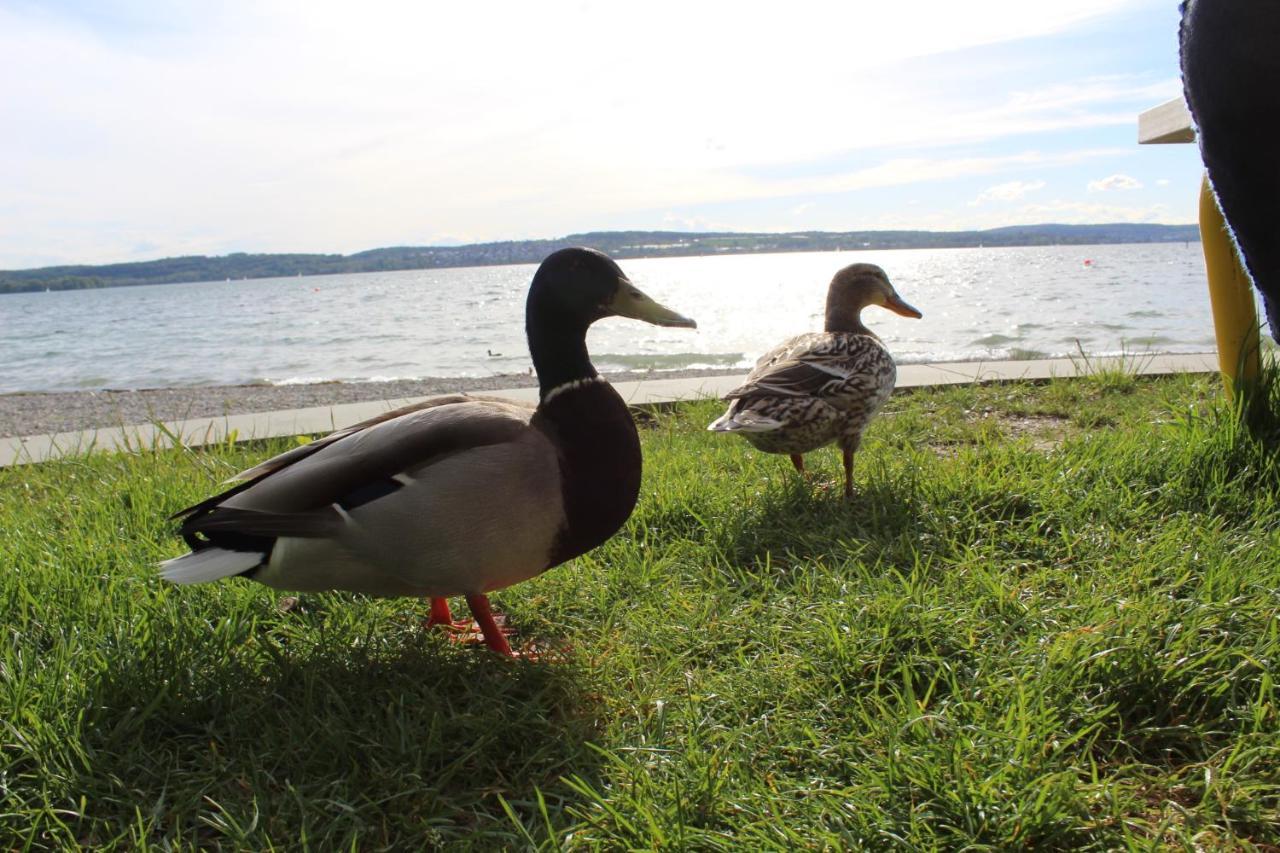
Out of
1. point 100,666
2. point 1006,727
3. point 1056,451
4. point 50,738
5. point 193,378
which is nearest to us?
point 1006,727

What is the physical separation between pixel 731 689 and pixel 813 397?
5.31 feet

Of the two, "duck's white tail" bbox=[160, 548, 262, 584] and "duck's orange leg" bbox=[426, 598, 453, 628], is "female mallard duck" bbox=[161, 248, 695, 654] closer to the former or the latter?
"duck's white tail" bbox=[160, 548, 262, 584]

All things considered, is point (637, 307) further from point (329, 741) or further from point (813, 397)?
point (329, 741)

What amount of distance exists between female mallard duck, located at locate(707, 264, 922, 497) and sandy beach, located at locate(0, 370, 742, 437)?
13.5 feet

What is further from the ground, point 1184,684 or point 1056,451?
point 1056,451

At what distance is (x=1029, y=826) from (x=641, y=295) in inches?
63.4

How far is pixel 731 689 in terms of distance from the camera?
6.73 feet

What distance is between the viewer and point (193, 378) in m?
12.6

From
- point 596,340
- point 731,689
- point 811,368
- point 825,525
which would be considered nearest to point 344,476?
point 731,689

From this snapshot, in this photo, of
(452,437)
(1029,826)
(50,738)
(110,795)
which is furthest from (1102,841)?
(50,738)

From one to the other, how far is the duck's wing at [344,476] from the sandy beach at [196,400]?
507 centimetres

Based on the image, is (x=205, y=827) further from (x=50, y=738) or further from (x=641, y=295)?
(x=641, y=295)

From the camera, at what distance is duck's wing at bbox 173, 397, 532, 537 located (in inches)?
83.7

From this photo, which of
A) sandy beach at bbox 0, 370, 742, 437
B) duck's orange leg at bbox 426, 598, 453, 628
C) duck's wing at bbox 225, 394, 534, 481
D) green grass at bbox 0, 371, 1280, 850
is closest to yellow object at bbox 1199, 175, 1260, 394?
green grass at bbox 0, 371, 1280, 850
